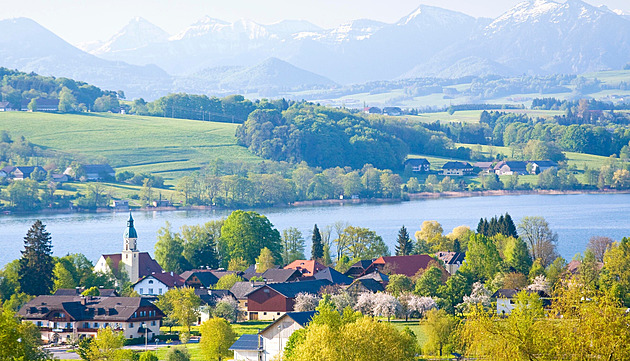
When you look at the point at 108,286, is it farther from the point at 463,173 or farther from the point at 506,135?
the point at 506,135

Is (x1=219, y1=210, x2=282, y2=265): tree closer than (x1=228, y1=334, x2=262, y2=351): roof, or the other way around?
(x1=228, y1=334, x2=262, y2=351): roof

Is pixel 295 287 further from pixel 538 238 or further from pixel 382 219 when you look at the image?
pixel 382 219

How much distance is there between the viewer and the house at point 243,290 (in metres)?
50.6

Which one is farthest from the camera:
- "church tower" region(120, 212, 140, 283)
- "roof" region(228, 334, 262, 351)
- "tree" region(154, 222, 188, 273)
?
"tree" region(154, 222, 188, 273)

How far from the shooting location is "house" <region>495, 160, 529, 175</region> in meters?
148

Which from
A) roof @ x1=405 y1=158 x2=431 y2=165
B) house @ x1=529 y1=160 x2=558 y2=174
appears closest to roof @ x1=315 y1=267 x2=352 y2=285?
house @ x1=529 y1=160 x2=558 y2=174

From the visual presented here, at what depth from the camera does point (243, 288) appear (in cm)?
5244

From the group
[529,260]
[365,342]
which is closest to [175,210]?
[529,260]

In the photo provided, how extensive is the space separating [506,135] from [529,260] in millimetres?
128668

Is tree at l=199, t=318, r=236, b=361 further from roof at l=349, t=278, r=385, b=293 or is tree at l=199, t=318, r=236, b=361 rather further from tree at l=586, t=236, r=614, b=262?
tree at l=586, t=236, r=614, b=262

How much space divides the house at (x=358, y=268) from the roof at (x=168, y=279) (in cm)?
859

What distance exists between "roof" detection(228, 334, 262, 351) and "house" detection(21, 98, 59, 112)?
5112 inches

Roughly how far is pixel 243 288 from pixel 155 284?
18.4 ft

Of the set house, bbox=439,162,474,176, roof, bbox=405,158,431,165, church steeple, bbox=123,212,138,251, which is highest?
roof, bbox=405,158,431,165
